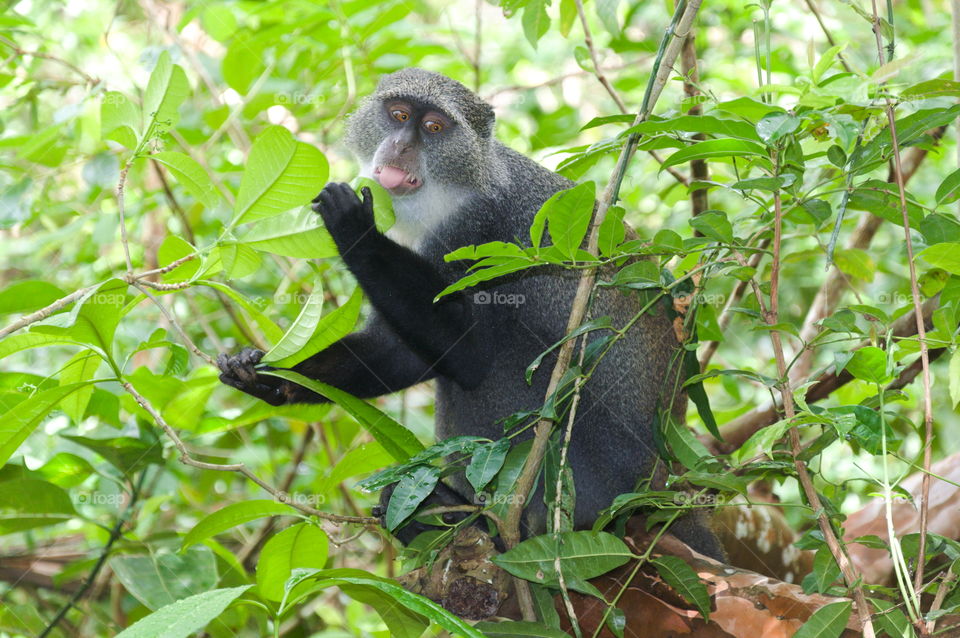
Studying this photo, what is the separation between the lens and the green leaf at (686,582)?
10.3ft

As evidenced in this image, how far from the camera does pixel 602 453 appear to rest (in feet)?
15.2

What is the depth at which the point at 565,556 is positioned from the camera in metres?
2.87

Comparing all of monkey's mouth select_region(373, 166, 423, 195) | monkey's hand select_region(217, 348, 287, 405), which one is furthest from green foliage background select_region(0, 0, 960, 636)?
monkey's mouth select_region(373, 166, 423, 195)

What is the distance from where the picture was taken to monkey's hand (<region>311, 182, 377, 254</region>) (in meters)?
3.64

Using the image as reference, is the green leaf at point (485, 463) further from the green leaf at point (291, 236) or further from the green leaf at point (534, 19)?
the green leaf at point (534, 19)

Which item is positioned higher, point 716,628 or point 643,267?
point 643,267

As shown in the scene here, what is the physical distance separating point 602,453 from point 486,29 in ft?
24.6

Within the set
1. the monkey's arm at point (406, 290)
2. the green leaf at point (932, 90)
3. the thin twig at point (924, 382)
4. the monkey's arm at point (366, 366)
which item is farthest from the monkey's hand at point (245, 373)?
the green leaf at point (932, 90)

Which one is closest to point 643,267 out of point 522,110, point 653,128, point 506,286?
point 653,128

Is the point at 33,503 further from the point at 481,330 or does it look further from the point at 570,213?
the point at 570,213

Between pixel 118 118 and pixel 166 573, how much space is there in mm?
2214

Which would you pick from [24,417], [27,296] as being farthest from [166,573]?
[24,417]

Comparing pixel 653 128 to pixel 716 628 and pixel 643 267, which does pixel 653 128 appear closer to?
pixel 643 267

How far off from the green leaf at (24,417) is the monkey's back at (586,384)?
7.03 ft
